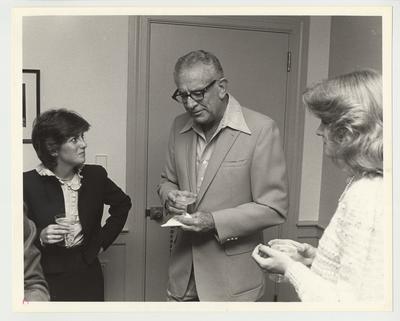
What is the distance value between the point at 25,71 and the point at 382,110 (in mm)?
733

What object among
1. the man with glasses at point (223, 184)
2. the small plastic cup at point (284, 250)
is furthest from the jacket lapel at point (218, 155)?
the small plastic cup at point (284, 250)

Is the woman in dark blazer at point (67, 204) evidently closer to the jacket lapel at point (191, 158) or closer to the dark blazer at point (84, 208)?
the dark blazer at point (84, 208)

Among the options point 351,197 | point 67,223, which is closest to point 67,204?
point 67,223

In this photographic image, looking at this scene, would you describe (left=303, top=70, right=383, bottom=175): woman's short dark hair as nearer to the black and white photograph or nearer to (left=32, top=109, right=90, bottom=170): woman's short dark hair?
the black and white photograph

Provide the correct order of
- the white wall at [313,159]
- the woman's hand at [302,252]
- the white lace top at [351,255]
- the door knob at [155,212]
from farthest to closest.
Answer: the door knob at [155,212], the white wall at [313,159], the woman's hand at [302,252], the white lace top at [351,255]

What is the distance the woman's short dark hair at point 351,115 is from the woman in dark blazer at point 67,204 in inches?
21.8

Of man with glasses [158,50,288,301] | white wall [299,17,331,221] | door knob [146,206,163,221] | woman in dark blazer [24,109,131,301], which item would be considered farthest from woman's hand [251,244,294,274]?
door knob [146,206,163,221]

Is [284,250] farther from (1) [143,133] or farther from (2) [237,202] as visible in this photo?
(1) [143,133]

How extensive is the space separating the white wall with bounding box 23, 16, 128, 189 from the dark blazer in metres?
0.05

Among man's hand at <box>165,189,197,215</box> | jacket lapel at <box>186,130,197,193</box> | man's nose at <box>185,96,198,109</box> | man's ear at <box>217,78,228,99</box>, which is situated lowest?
man's hand at <box>165,189,197,215</box>

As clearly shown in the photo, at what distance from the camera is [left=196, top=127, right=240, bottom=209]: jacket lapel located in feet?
3.16

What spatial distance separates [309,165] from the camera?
1105 millimetres

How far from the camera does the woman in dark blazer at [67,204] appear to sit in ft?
2.92

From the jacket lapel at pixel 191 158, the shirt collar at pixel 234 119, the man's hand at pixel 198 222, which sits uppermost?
the shirt collar at pixel 234 119
